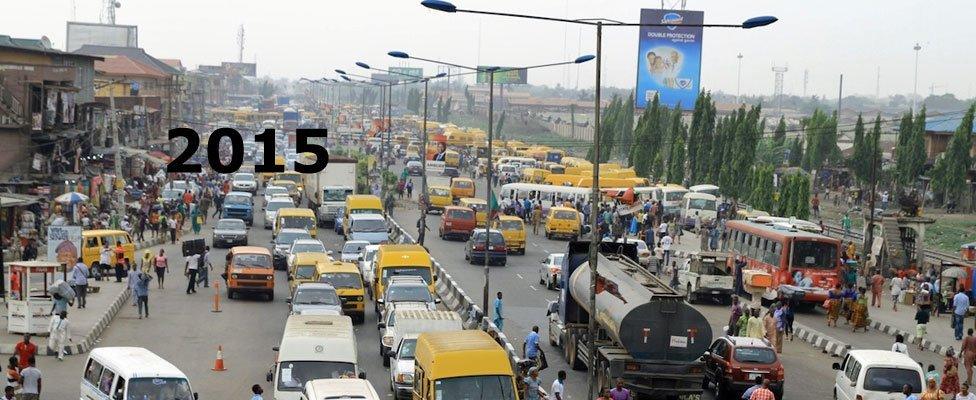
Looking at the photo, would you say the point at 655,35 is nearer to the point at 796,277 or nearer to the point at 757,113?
the point at 757,113

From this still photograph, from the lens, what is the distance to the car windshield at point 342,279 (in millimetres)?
35062

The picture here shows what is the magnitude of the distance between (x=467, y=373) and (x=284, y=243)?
27619 mm

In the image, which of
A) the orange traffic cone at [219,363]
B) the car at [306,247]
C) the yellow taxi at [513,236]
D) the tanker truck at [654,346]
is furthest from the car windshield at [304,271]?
the yellow taxi at [513,236]

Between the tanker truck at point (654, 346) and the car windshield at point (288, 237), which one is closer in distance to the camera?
the tanker truck at point (654, 346)

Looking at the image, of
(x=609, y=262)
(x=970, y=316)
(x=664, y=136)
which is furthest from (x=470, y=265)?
(x=664, y=136)

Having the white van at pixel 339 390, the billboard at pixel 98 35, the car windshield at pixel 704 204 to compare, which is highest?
the billboard at pixel 98 35

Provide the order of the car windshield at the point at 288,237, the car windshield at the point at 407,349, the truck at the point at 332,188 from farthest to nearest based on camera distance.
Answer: the truck at the point at 332,188 < the car windshield at the point at 288,237 < the car windshield at the point at 407,349

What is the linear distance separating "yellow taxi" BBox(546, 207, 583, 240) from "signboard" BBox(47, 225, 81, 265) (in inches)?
977

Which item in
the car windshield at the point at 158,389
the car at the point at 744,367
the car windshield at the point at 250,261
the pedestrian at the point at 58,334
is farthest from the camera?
the car windshield at the point at 250,261

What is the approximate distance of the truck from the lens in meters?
63.8

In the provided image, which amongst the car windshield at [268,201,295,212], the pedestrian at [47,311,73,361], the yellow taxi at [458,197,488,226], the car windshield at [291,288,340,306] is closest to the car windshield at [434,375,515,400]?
the pedestrian at [47,311,73,361]

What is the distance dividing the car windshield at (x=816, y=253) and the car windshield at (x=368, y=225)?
55.1 feet

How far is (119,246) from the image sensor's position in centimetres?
4319

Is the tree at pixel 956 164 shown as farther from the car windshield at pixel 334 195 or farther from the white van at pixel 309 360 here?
the white van at pixel 309 360
